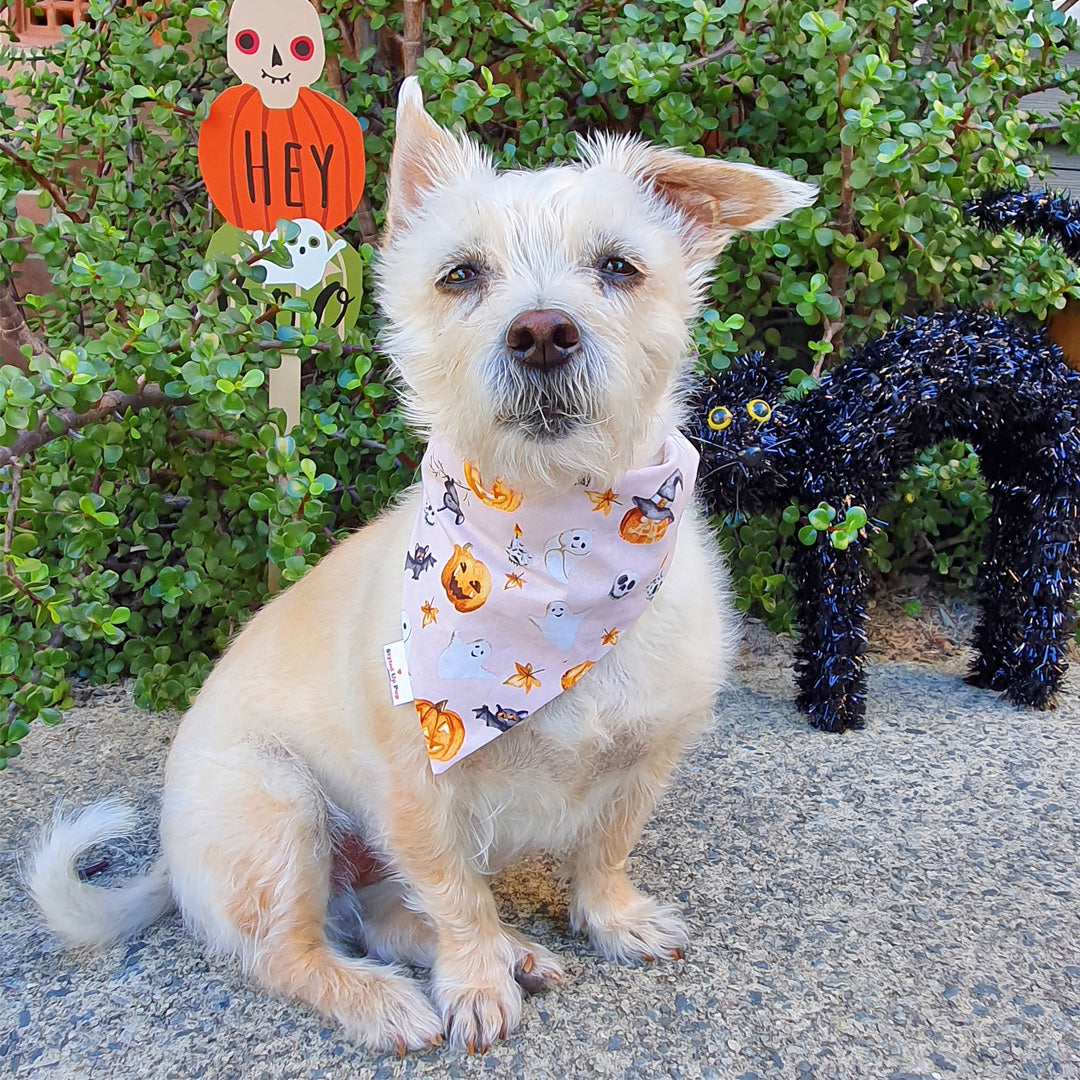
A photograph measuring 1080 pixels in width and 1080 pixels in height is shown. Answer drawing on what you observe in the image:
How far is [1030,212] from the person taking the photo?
278cm

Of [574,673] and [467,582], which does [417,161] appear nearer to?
[467,582]

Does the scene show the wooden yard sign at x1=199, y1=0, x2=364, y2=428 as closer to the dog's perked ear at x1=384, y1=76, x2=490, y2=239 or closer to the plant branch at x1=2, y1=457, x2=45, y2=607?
the dog's perked ear at x1=384, y1=76, x2=490, y2=239

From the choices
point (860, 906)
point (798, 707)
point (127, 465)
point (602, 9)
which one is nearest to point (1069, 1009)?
point (860, 906)

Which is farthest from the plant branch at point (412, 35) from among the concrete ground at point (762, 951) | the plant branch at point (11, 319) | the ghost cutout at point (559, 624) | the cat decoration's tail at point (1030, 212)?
the concrete ground at point (762, 951)

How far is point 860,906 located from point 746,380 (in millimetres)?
1507

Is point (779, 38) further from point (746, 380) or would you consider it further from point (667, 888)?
point (667, 888)

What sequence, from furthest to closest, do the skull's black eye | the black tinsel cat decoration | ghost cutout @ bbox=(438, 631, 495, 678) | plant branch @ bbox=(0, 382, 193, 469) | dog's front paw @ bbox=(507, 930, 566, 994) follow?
the black tinsel cat decoration, the skull's black eye, plant branch @ bbox=(0, 382, 193, 469), dog's front paw @ bbox=(507, 930, 566, 994), ghost cutout @ bbox=(438, 631, 495, 678)

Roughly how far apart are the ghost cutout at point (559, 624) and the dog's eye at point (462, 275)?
610 mm

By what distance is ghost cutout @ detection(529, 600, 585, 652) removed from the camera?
164 cm

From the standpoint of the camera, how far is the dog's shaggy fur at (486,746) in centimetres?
149

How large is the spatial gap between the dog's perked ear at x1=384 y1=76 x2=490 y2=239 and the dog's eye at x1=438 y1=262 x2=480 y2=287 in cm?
29

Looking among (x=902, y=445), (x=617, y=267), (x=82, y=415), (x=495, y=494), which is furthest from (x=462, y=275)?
(x=902, y=445)

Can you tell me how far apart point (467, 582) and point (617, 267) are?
640 millimetres

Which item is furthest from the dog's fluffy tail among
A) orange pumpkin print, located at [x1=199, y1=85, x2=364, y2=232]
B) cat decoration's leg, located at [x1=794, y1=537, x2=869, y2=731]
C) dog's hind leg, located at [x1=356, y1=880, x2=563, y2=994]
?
cat decoration's leg, located at [x1=794, y1=537, x2=869, y2=731]
